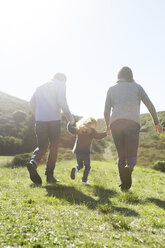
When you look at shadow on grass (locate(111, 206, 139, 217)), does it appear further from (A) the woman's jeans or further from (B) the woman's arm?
(B) the woman's arm

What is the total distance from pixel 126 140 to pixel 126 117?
0.56 metres

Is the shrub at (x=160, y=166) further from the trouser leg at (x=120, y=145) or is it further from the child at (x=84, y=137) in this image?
the trouser leg at (x=120, y=145)

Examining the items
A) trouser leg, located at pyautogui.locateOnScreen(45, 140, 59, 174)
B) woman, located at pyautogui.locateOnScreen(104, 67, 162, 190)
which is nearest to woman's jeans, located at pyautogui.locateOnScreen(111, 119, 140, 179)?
woman, located at pyautogui.locateOnScreen(104, 67, 162, 190)

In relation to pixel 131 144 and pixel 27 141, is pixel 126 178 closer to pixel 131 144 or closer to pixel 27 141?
pixel 131 144

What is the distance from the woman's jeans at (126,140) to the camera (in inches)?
188

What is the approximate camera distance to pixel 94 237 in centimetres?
235

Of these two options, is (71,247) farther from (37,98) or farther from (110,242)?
(37,98)

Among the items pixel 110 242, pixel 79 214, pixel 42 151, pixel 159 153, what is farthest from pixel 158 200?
pixel 159 153

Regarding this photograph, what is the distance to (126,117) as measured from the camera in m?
4.94

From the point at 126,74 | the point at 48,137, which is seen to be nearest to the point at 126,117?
the point at 126,74

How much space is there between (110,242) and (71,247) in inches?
18.3

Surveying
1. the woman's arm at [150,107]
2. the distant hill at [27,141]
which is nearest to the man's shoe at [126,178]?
the woman's arm at [150,107]

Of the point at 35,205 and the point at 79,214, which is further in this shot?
the point at 35,205

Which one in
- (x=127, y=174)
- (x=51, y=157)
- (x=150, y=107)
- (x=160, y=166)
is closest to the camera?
(x=127, y=174)
